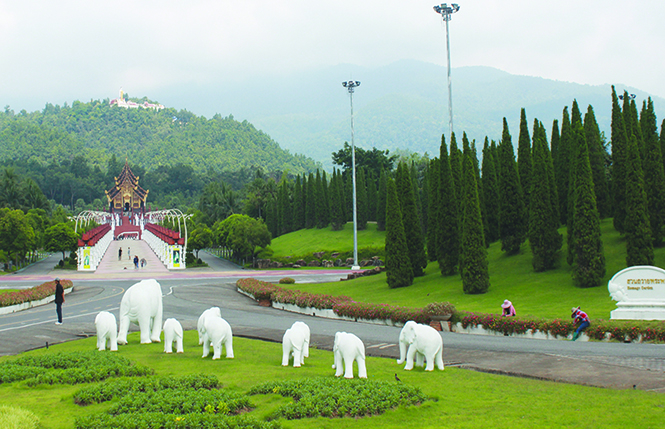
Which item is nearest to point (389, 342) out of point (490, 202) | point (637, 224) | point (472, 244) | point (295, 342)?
point (295, 342)

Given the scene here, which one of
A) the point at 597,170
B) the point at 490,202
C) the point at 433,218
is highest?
the point at 597,170

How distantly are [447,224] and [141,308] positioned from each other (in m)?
20.9

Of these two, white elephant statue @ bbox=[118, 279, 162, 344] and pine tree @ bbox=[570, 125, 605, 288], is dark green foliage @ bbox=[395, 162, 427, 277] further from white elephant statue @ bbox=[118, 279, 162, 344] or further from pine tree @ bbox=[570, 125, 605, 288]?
white elephant statue @ bbox=[118, 279, 162, 344]

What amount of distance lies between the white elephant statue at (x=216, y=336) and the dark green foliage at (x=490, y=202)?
88.6 ft

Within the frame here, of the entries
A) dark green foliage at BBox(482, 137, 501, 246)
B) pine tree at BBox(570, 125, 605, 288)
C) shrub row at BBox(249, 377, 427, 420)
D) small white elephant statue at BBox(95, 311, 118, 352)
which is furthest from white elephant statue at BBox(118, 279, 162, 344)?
dark green foliage at BBox(482, 137, 501, 246)

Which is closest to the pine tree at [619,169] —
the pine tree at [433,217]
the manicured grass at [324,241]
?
the pine tree at [433,217]

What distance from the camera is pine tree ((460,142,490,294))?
26.4 metres

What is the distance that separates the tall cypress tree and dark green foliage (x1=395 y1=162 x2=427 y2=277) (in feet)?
4.45

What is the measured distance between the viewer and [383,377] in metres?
10.7

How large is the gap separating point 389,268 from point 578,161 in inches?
454

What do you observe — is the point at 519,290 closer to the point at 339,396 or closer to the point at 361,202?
the point at 339,396

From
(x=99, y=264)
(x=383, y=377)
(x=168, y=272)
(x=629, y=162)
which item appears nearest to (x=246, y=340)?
(x=383, y=377)

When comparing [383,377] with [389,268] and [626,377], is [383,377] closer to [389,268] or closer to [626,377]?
[626,377]

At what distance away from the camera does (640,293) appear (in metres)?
18.9
